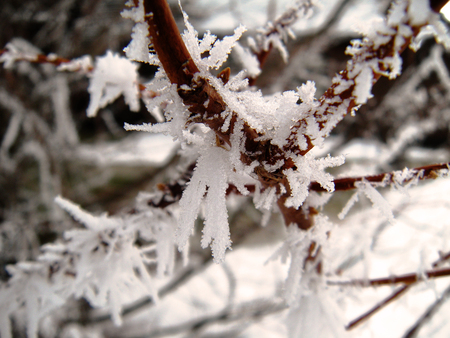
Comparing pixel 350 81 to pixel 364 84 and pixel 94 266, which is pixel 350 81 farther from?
pixel 94 266

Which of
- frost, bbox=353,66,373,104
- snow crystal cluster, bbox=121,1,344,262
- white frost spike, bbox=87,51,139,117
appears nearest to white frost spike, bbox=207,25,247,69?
snow crystal cluster, bbox=121,1,344,262

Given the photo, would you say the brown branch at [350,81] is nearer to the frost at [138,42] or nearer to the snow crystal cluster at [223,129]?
the snow crystal cluster at [223,129]

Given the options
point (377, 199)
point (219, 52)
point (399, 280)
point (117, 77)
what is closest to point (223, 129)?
point (219, 52)

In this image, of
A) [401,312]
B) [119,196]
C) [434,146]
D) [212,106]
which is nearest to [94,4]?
[119,196]

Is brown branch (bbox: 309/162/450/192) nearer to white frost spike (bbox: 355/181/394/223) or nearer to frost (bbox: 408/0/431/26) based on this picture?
white frost spike (bbox: 355/181/394/223)

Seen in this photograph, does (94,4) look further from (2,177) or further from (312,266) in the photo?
(312,266)

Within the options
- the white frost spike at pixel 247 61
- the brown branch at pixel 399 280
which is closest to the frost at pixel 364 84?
the white frost spike at pixel 247 61
